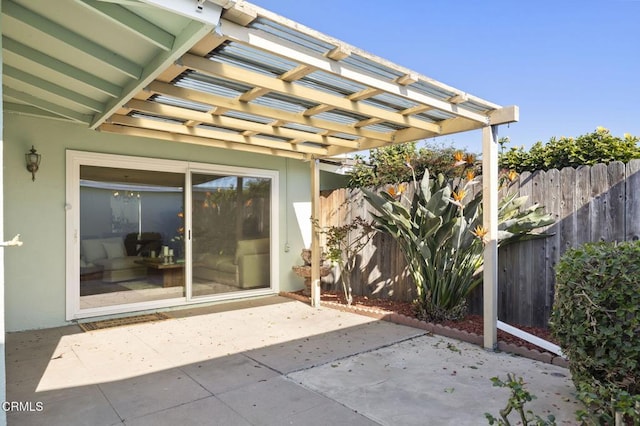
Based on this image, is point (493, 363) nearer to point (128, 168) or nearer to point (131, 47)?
point (131, 47)

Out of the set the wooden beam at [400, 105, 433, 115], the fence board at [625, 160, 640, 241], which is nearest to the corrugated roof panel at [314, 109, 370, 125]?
the wooden beam at [400, 105, 433, 115]

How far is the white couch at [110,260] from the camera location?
16.9 ft

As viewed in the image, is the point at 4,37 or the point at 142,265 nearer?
the point at 4,37

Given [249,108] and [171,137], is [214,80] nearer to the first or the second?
[249,108]

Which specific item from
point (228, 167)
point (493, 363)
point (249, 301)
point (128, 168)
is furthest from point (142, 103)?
point (493, 363)

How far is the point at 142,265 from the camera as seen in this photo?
5.64m

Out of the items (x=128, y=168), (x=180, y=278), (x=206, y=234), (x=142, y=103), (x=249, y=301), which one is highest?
(x=142, y=103)

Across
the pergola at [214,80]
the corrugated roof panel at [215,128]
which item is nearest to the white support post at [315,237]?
the pergola at [214,80]

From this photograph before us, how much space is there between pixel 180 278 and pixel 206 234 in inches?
30.6

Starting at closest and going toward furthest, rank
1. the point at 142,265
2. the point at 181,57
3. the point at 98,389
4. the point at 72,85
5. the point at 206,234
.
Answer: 1. the point at 181,57
2. the point at 98,389
3. the point at 72,85
4. the point at 142,265
5. the point at 206,234

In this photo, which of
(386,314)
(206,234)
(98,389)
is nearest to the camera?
(98,389)

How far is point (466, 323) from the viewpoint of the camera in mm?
4715

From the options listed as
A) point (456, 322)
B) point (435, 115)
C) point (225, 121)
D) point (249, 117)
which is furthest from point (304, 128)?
point (456, 322)

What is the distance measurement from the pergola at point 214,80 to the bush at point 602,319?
140cm
